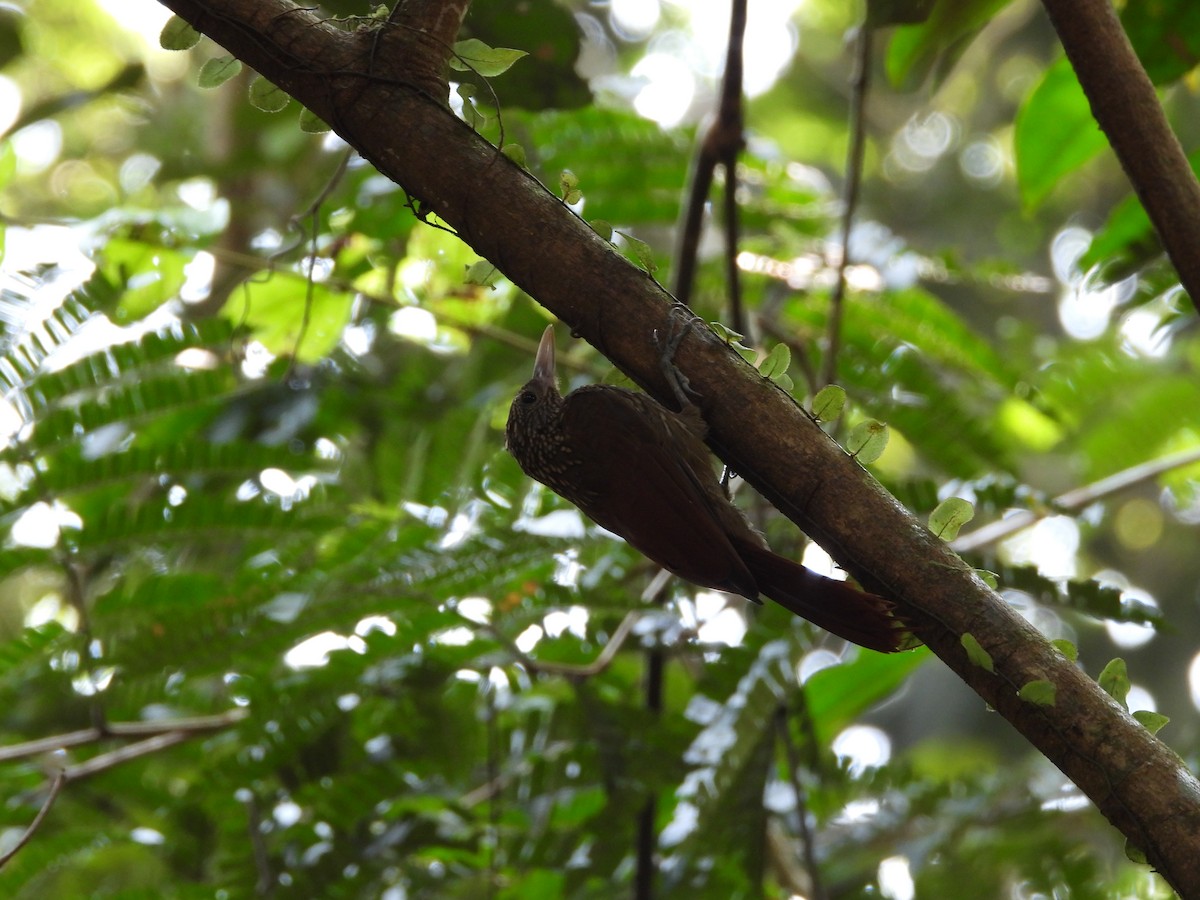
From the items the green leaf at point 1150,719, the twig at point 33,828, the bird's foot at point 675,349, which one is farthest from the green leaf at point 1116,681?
the twig at point 33,828

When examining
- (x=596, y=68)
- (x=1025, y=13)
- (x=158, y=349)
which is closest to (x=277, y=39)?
(x=158, y=349)

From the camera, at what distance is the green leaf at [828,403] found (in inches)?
69.0

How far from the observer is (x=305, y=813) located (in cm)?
303

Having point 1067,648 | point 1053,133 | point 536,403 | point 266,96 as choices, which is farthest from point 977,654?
point 1053,133

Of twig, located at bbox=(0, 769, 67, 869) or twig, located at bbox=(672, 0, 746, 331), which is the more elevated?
twig, located at bbox=(672, 0, 746, 331)

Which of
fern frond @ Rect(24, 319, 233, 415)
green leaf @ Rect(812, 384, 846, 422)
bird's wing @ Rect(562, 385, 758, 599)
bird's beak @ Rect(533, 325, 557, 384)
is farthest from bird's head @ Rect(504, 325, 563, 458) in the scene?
green leaf @ Rect(812, 384, 846, 422)

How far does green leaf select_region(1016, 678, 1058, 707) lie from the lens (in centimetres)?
133

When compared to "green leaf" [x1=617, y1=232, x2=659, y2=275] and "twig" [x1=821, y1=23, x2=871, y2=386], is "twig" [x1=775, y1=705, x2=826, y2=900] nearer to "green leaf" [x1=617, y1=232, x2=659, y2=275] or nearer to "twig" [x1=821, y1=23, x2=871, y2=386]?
"twig" [x1=821, y1=23, x2=871, y2=386]

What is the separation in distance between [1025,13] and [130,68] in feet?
25.5

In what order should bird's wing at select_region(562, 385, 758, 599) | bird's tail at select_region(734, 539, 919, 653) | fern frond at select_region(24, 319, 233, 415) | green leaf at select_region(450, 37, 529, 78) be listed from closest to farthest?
bird's tail at select_region(734, 539, 919, 653)
green leaf at select_region(450, 37, 529, 78)
bird's wing at select_region(562, 385, 758, 599)
fern frond at select_region(24, 319, 233, 415)

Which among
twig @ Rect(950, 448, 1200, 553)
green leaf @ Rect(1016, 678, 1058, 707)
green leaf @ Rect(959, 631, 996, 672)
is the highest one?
twig @ Rect(950, 448, 1200, 553)

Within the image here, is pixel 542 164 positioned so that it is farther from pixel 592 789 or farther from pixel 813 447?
pixel 813 447

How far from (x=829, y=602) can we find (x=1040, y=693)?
0.57 meters

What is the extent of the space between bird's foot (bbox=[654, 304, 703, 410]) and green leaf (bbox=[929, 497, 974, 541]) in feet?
1.39
